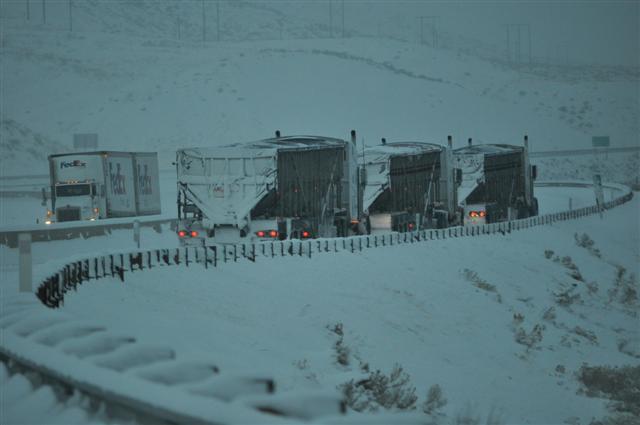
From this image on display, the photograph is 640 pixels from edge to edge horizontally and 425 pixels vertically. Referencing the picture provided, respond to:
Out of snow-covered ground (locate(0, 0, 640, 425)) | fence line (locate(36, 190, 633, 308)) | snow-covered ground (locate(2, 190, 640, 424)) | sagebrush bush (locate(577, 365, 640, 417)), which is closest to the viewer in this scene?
snow-covered ground (locate(0, 0, 640, 425))

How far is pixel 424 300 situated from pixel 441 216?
16.1 meters

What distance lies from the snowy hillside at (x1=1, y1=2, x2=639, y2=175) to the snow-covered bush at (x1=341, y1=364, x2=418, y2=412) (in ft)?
291

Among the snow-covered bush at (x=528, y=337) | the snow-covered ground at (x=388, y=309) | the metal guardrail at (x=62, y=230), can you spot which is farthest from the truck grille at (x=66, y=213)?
the snow-covered bush at (x=528, y=337)

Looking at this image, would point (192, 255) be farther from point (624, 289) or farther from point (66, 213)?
point (66, 213)

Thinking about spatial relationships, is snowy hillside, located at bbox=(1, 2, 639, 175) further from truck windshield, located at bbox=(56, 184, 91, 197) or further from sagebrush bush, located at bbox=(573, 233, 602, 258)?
sagebrush bush, located at bbox=(573, 233, 602, 258)

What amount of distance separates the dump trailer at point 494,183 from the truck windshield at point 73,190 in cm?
1396

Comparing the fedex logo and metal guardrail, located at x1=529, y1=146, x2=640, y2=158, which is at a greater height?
metal guardrail, located at x1=529, y1=146, x2=640, y2=158

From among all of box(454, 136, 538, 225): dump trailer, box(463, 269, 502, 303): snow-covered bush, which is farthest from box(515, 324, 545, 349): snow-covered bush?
box(454, 136, 538, 225): dump trailer

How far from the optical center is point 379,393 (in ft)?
49.2

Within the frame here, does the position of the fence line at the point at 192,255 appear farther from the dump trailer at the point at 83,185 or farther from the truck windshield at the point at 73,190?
the truck windshield at the point at 73,190

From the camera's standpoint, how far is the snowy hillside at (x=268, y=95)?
122250 millimetres

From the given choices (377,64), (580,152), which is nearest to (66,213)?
(580,152)

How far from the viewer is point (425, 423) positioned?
4.91 metres

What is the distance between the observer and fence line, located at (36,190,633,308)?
16.3m
